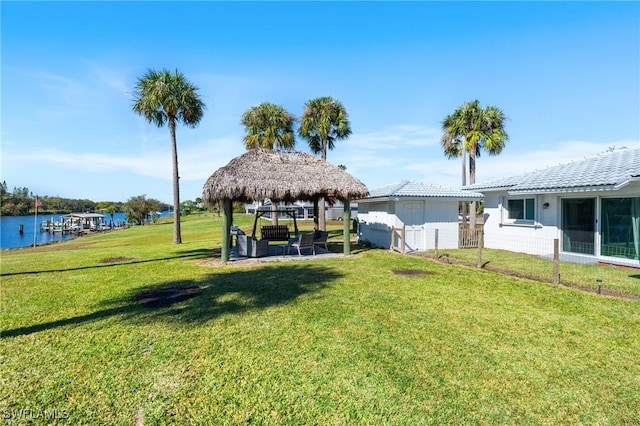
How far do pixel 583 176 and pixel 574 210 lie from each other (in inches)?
52.8

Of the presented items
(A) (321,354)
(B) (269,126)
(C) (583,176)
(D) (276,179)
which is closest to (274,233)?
(D) (276,179)

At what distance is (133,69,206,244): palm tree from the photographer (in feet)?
56.2

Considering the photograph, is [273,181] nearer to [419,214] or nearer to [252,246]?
[252,246]

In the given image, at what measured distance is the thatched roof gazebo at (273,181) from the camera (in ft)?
36.3

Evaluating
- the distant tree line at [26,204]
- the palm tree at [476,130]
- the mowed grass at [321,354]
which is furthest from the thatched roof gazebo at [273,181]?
the distant tree line at [26,204]

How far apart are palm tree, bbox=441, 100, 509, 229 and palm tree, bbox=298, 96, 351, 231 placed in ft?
25.8

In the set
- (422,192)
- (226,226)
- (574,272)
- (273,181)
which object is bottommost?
(574,272)

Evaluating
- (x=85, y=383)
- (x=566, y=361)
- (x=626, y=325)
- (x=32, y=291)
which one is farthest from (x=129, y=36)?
(x=626, y=325)

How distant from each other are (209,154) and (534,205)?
21.3 metres

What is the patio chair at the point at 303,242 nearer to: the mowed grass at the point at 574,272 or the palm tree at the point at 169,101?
the mowed grass at the point at 574,272

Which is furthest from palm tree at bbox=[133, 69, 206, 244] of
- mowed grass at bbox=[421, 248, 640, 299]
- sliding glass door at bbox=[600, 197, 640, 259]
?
sliding glass door at bbox=[600, 197, 640, 259]

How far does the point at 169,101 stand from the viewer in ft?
56.4

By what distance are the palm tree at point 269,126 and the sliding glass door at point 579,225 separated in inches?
659

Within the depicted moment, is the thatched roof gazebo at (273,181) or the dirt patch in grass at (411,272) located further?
the thatched roof gazebo at (273,181)
